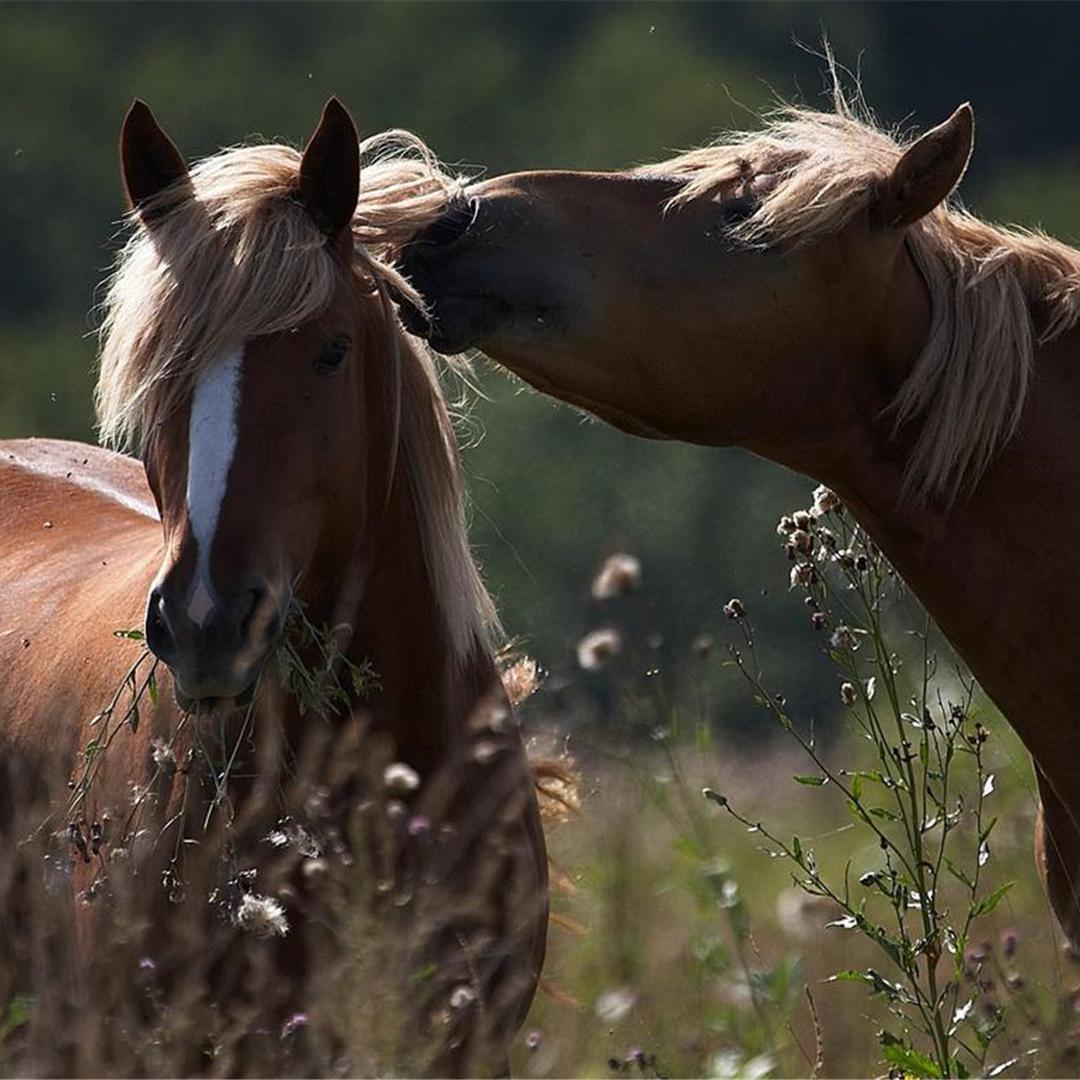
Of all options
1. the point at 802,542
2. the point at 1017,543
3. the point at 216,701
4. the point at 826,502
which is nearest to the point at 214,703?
the point at 216,701

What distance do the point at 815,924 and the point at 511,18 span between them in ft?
67.4

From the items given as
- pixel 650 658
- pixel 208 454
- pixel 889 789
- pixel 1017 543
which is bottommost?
pixel 650 658

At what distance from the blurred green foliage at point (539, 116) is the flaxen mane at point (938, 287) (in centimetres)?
881

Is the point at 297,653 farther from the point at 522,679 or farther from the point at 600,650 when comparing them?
the point at 522,679

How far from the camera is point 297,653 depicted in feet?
11.4

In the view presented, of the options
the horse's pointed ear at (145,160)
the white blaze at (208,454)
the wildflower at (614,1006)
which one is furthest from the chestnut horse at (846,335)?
the wildflower at (614,1006)

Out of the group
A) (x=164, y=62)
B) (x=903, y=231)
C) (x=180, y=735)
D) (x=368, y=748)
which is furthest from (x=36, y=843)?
(x=164, y=62)

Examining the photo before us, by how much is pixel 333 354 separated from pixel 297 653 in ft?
1.78

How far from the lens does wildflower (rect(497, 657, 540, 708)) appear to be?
14.8ft

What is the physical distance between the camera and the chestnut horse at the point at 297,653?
3176 mm

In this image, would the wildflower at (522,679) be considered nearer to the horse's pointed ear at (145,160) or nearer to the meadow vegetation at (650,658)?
Answer: the meadow vegetation at (650,658)

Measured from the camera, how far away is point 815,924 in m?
4.65

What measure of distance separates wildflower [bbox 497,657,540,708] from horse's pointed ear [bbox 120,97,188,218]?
150 centimetres

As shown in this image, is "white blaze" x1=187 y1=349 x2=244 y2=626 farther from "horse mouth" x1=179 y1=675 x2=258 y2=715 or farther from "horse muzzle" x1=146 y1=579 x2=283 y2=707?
"horse mouth" x1=179 y1=675 x2=258 y2=715
